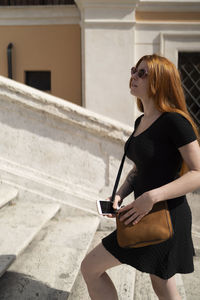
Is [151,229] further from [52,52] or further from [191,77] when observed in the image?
[52,52]

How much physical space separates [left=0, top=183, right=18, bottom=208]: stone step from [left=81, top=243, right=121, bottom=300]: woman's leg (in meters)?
1.68

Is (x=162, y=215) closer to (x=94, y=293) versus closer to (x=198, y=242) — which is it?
(x=94, y=293)

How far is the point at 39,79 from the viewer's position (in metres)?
7.75

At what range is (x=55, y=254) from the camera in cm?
292

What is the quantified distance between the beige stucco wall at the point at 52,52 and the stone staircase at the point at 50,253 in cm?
412

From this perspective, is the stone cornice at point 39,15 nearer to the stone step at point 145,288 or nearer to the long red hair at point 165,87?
the stone step at point 145,288

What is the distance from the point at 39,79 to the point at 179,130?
21.3 ft

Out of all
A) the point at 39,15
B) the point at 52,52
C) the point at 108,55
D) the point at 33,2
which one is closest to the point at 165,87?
the point at 108,55

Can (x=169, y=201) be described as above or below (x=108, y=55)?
above

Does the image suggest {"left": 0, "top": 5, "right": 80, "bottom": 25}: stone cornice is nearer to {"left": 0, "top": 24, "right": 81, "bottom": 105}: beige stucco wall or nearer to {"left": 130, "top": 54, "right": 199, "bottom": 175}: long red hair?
{"left": 0, "top": 24, "right": 81, "bottom": 105}: beige stucco wall

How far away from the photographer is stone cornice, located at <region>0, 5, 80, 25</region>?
724 cm

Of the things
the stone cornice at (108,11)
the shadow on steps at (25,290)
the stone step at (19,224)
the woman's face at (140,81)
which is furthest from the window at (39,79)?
the woman's face at (140,81)

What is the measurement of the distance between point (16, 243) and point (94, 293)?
1.07 metres

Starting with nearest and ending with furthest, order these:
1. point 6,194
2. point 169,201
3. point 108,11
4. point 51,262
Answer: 1. point 169,201
2. point 51,262
3. point 6,194
4. point 108,11
